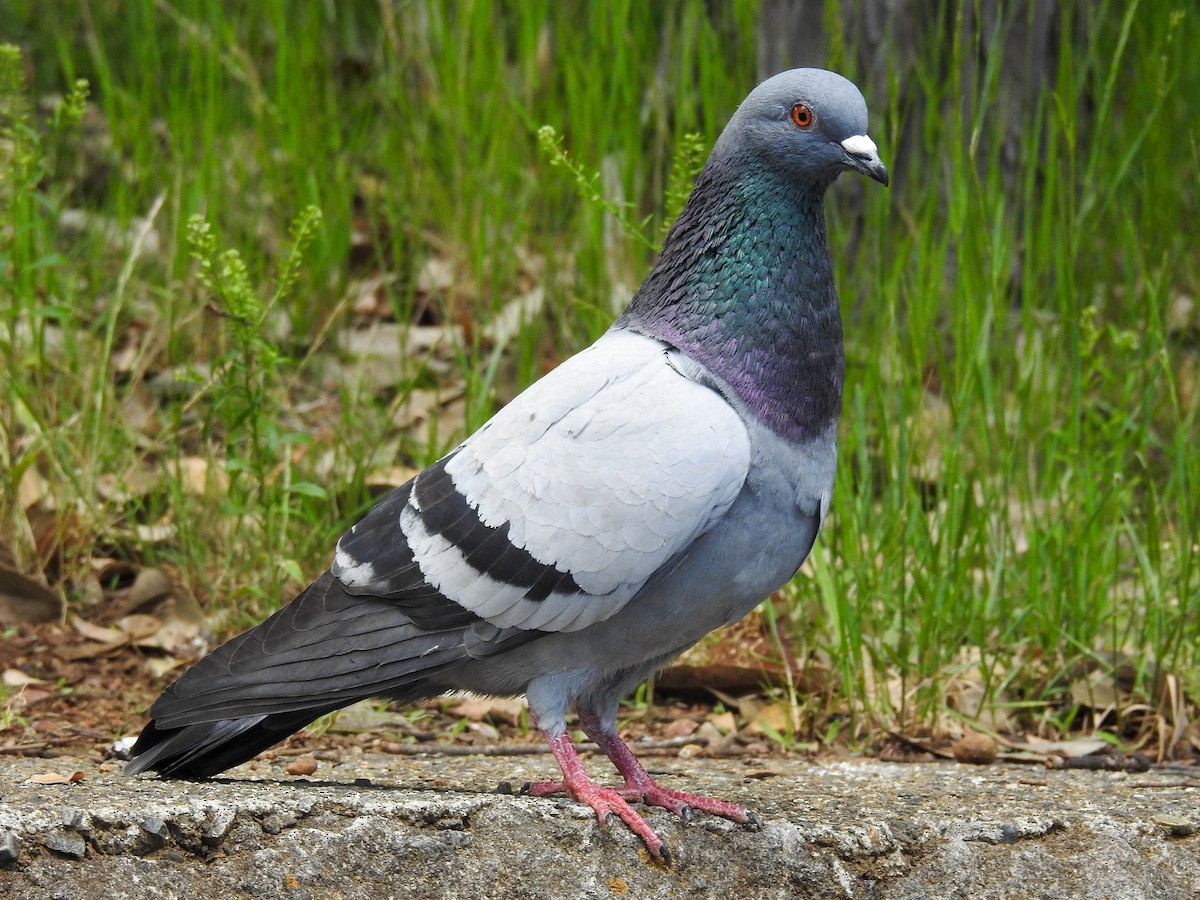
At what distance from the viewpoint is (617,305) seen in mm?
4707

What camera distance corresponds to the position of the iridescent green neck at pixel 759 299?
2676mm

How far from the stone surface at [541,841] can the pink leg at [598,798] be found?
26mm

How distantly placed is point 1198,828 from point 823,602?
115 cm

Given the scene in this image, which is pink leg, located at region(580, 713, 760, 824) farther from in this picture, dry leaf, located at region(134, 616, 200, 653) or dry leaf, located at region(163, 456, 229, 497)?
dry leaf, located at region(163, 456, 229, 497)

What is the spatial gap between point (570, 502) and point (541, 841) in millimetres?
608

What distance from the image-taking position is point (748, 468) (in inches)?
101

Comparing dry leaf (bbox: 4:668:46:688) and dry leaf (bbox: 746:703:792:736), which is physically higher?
dry leaf (bbox: 4:668:46:688)

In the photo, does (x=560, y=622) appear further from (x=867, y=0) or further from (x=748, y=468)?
(x=867, y=0)

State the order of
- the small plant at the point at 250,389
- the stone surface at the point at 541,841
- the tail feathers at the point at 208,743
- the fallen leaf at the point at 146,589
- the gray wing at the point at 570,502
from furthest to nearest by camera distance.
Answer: the fallen leaf at the point at 146,589 → the small plant at the point at 250,389 → the tail feathers at the point at 208,743 → the gray wing at the point at 570,502 → the stone surface at the point at 541,841

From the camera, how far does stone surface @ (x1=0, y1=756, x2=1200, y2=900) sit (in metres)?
2.33

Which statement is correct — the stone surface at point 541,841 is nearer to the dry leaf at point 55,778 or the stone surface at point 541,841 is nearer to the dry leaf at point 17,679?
the dry leaf at point 55,778

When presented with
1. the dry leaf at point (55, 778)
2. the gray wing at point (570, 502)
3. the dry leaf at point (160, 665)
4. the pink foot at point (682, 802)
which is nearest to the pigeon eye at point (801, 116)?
the gray wing at point (570, 502)

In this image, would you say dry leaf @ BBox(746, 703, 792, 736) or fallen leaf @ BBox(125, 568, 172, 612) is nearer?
dry leaf @ BBox(746, 703, 792, 736)

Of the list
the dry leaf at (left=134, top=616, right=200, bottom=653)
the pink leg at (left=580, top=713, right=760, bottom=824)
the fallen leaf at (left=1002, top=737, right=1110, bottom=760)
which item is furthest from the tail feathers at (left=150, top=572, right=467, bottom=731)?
the fallen leaf at (left=1002, top=737, right=1110, bottom=760)
